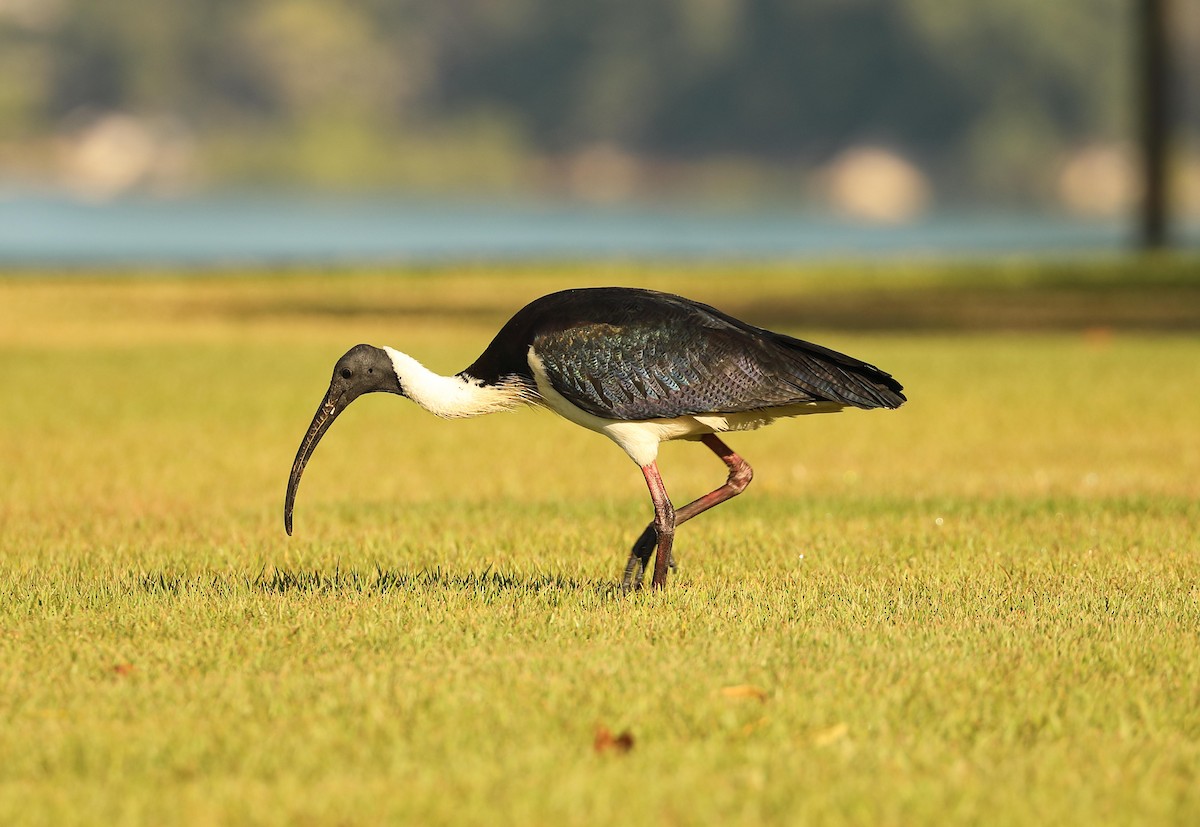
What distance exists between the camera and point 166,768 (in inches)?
195

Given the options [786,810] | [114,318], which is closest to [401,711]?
[786,810]

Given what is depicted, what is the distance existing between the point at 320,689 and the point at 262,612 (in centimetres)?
115

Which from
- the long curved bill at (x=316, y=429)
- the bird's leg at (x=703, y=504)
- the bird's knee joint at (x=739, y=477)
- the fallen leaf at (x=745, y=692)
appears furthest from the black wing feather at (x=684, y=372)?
the fallen leaf at (x=745, y=692)

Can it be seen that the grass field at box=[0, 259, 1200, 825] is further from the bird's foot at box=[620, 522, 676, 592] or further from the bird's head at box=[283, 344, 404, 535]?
the bird's head at box=[283, 344, 404, 535]

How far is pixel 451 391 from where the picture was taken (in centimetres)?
712

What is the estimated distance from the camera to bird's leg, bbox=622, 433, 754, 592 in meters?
7.39

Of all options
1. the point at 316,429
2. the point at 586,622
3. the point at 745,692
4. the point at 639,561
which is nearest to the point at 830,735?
the point at 745,692

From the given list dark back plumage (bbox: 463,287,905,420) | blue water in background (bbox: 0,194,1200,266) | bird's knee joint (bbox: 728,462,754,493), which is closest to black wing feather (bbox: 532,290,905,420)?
dark back plumage (bbox: 463,287,905,420)

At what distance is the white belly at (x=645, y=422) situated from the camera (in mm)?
7008

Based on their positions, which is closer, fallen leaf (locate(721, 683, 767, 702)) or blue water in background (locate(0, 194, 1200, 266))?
fallen leaf (locate(721, 683, 767, 702))

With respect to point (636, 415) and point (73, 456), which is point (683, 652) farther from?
point (73, 456)

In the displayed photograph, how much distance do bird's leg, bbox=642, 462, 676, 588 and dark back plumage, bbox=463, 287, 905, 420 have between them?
0.33m

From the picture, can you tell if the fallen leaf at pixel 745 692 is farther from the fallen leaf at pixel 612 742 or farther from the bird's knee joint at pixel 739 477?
the bird's knee joint at pixel 739 477

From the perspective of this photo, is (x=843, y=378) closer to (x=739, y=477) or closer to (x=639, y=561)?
(x=739, y=477)
